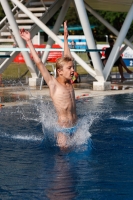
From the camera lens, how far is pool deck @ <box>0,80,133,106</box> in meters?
14.9

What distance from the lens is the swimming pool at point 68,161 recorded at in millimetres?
5980

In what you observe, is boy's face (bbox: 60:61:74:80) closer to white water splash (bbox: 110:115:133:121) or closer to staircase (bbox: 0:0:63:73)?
white water splash (bbox: 110:115:133:121)

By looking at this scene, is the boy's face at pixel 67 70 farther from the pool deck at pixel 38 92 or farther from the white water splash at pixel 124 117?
the pool deck at pixel 38 92

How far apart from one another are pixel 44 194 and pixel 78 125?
7.87 ft

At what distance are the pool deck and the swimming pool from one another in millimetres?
3377

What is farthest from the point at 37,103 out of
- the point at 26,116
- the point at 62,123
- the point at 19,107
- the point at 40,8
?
the point at 40,8

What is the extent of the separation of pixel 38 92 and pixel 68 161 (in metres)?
9.34

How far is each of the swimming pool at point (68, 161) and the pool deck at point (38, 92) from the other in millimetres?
3377

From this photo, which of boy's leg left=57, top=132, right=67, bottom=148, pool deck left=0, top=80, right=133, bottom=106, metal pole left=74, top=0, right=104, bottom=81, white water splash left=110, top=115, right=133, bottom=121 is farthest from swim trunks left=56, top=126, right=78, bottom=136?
metal pole left=74, top=0, right=104, bottom=81

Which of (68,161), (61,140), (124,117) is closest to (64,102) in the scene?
(61,140)

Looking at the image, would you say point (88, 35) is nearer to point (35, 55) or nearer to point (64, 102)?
point (64, 102)

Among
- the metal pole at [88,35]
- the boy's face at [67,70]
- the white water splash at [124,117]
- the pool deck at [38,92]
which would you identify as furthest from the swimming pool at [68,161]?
the metal pole at [88,35]

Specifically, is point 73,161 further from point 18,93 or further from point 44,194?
point 18,93

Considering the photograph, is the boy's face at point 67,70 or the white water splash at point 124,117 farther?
the white water splash at point 124,117
